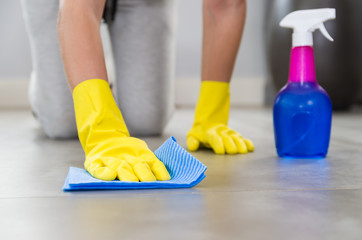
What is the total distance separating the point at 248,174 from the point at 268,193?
0.15 meters

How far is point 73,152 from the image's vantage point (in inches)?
47.1

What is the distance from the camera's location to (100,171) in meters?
0.79

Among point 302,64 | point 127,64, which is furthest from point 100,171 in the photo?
point 127,64

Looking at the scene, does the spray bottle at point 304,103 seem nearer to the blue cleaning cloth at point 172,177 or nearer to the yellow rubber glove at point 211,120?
the yellow rubber glove at point 211,120

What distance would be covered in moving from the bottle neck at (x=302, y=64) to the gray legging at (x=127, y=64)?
0.56 metres

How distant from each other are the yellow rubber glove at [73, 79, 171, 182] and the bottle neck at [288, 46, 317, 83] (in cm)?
40

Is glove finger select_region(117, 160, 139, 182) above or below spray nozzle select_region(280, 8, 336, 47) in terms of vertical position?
below

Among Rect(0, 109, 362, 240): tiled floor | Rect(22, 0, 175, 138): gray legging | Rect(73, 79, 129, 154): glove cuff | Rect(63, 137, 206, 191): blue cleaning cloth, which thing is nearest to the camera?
Rect(0, 109, 362, 240): tiled floor

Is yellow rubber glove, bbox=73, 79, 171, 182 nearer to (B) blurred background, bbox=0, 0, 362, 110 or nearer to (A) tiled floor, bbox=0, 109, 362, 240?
(A) tiled floor, bbox=0, 109, 362, 240

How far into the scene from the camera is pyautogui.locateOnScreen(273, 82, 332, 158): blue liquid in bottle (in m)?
1.02

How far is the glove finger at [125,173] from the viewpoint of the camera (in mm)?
764

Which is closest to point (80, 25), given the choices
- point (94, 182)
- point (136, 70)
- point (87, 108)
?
point (87, 108)

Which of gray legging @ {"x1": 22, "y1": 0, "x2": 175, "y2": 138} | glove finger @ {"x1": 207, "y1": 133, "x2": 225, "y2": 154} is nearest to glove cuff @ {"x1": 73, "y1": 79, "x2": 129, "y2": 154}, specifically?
glove finger @ {"x1": 207, "y1": 133, "x2": 225, "y2": 154}

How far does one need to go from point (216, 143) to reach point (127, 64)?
0.49 m
